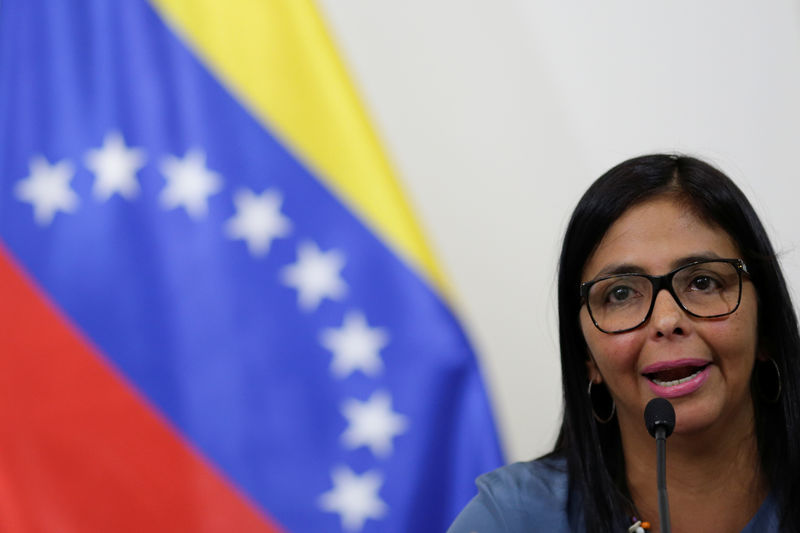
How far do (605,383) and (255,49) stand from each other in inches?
42.1

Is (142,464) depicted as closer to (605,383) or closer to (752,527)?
(605,383)

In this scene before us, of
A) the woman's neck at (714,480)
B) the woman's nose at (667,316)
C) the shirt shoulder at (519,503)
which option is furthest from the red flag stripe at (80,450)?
the woman's nose at (667,316)

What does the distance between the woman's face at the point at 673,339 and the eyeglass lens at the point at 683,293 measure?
0.01 metres

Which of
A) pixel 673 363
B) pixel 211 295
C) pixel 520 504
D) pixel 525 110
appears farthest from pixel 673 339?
pixel 525 110

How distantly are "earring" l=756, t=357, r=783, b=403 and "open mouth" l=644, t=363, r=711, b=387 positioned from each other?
0.18m

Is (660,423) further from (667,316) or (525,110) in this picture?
(525,110)

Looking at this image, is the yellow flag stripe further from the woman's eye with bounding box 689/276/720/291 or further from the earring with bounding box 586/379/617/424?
the woman's eye with bounding box 689/276/720/291

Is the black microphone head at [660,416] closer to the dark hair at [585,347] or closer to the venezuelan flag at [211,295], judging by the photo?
the dark hair at [585,347]

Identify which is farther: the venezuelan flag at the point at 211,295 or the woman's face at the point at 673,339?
the venezuelan flag at the point at 211,295

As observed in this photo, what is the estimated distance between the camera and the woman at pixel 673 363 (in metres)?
1.32

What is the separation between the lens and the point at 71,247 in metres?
1.94

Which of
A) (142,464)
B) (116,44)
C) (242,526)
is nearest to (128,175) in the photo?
(116,44)

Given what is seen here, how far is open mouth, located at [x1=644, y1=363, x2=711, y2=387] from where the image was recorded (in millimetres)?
1313

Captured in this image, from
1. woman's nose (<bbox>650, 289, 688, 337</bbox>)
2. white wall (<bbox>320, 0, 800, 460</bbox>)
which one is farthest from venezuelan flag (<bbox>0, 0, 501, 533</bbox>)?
woman's nose (<bbox>650, 289, 688, 337</bbox>)
